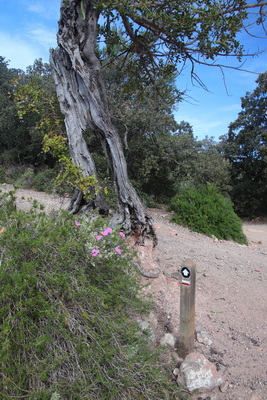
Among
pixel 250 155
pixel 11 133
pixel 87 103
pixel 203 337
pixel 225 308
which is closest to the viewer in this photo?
pixel 203 337

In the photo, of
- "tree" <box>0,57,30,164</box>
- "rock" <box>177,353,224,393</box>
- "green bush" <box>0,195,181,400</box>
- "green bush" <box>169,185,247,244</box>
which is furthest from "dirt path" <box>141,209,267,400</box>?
"tree" <box>0,57,30,164</box>

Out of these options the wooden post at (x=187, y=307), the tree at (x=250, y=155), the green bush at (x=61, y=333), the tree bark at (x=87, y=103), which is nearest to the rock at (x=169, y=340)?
the wooden post at (x=187, y=307)

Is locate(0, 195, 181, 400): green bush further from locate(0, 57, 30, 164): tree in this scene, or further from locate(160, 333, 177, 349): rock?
locate(0, 57, 30, 164): tree

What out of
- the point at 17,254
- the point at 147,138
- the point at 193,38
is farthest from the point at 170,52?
the point at 147,138

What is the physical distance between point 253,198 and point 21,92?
1519cm

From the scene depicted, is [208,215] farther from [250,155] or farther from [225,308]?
[250,155]

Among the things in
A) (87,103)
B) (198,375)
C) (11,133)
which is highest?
(11,133)

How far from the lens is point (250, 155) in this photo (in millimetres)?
17172

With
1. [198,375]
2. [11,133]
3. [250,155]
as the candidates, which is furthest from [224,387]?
[250,155]

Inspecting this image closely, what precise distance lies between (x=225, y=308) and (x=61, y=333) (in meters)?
2.18

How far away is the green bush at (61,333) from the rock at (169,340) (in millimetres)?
384

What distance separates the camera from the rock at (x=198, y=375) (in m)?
2.14

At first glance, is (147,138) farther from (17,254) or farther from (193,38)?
(17,254)

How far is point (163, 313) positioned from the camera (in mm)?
3025
